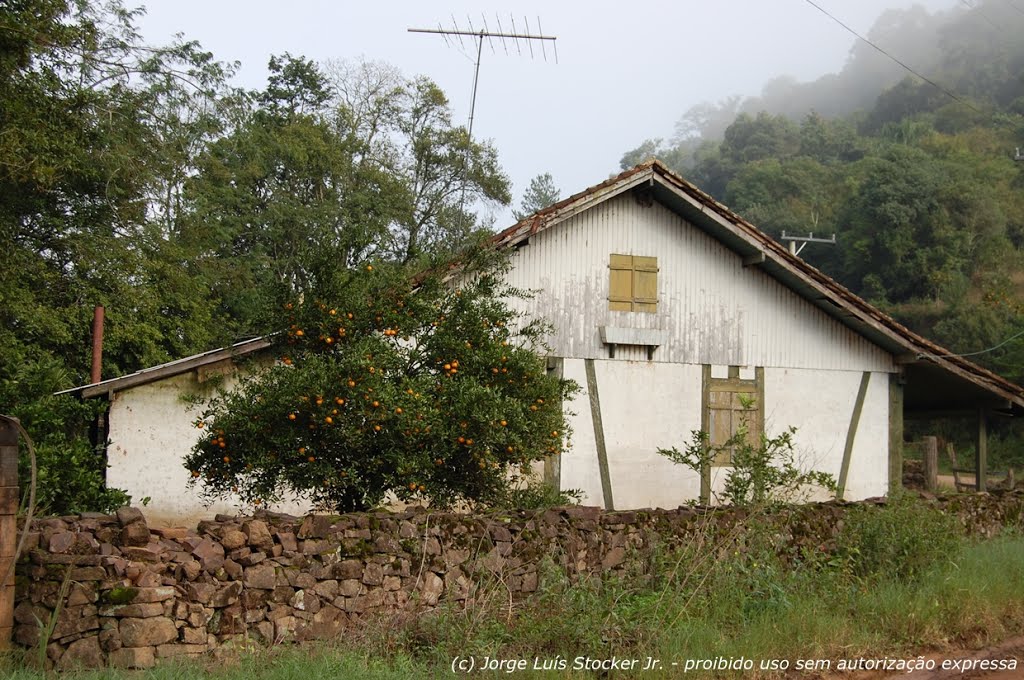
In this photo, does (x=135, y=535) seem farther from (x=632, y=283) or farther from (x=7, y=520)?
(x=632, y=283)

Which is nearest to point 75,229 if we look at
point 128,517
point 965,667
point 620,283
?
point 620,283

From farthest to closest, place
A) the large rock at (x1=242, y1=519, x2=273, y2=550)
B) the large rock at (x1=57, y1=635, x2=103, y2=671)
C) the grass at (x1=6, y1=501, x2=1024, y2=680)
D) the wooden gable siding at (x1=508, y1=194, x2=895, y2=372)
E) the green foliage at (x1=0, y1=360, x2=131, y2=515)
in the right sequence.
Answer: the wooden gable siding at (x1=508, y1=194, x2=895, y2=372)
the green foliage at (x1=0, y1=360, x2=131, y2=515)
the large rock at (x1=242, y1=519, x2=273, y2=550)
the grass at (x1=6, y1=501, x2=1024, y2=680)
the large rock at (x1=57, y1=635, x2=103, y2=671)

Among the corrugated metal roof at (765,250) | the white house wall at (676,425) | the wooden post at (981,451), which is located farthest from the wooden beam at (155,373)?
the wooden post at (981,451)

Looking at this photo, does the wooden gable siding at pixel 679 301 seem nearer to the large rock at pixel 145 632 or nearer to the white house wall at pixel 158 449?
the white house wall at pixel 158 449

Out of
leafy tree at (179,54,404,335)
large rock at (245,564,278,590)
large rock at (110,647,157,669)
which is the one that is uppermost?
leafy tree at (179,54,404,335)

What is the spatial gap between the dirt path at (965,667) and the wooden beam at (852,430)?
6920 mm

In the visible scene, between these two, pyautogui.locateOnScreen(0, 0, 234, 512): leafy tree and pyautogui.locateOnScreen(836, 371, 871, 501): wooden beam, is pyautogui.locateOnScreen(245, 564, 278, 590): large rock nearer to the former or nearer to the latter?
pyautogui.locateOnScreen(0, 0, 234, 512): leafy tree

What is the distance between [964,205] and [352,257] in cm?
4138

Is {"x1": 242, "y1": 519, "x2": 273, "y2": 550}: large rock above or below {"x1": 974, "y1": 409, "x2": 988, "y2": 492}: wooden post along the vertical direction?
below

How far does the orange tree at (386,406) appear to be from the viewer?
27.1 feet

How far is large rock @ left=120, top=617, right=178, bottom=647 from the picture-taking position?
6480 millimetres

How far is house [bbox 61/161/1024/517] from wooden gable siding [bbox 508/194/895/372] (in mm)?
19

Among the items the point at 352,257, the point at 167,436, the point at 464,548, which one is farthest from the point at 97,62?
the point at 464,548

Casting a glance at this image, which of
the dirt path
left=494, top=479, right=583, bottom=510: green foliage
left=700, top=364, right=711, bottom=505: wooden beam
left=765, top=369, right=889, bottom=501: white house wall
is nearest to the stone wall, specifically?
left=494, top=479, right=583, bottom=510: green foliage
